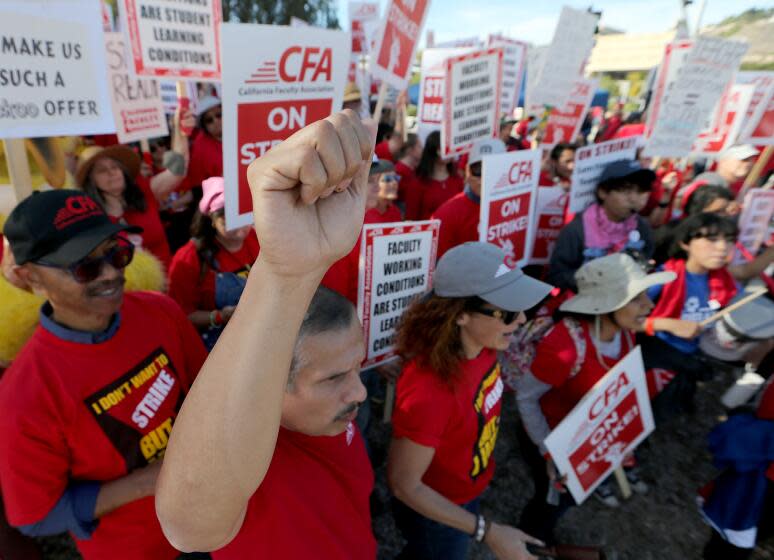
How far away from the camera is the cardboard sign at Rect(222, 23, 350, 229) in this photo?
1817 millimetres

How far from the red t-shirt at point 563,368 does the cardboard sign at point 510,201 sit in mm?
769

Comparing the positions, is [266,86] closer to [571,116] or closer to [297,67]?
[297,67]

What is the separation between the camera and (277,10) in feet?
92.8

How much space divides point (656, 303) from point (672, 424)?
1.32 m

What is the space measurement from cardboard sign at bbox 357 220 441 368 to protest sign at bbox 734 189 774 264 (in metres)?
3.09

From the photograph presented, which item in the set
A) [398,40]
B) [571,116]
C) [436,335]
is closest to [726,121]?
[571,116]

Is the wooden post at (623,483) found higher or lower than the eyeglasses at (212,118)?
lower

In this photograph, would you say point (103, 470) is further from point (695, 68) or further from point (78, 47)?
point (695, 68)

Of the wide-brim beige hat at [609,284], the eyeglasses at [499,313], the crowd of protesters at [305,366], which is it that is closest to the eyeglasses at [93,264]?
the crowd of protesters at [305,366]

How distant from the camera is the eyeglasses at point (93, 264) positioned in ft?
5.10

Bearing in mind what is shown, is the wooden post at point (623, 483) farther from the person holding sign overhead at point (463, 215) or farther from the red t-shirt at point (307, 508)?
the red t-shirt at point (307, 508)

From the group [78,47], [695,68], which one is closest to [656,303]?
[695,68]

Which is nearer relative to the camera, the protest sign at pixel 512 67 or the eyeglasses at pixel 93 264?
the eyeglasses at pixel 93 264

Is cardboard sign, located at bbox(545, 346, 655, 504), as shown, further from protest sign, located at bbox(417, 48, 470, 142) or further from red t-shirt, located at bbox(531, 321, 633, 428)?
protest sign, located at bbox(417, 48, 470, 142)
